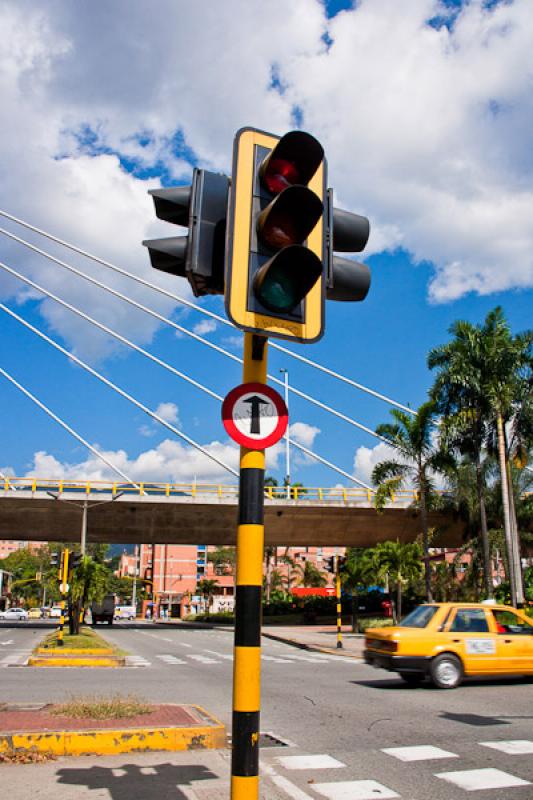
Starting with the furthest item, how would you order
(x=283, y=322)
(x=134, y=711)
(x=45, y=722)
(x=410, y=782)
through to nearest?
(x=134, y=711), (x=45, y=722), (x=410, y=782), (x=283, y=322)

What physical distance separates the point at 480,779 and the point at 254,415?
4.54 m

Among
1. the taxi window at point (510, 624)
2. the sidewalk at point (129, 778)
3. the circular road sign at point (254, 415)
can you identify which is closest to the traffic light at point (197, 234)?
the circular road sign at point (254, 415)

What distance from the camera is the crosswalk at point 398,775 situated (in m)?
6.04

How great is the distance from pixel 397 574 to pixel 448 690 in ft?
68.6

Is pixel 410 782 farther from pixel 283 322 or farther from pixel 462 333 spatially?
pixel 462 333

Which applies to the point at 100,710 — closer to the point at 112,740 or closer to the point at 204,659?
the point at 112,740

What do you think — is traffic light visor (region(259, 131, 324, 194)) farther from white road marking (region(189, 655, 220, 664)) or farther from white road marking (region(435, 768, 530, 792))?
white road marking (region(189, 655, 220, 664))

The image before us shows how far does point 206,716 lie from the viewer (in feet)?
28.3

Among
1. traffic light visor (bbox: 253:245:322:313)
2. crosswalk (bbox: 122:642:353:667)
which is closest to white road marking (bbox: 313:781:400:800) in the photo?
traffic light visor (bbox: 253:245:322:313)

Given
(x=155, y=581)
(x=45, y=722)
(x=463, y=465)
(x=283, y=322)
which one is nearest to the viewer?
(x=283, y=322)

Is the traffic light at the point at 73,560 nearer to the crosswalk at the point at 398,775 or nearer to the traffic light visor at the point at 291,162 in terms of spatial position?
the crosswalk at the point at 398,775

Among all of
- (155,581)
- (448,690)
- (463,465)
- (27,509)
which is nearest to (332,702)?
(448,690)

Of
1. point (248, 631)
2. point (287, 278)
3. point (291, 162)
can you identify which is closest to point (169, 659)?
point (248, 631)

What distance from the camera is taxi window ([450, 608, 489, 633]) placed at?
13.5 metres
